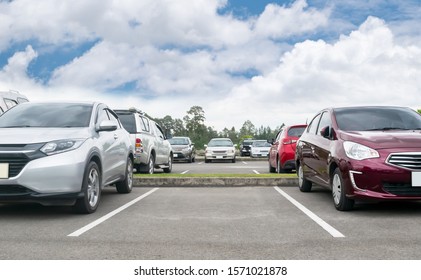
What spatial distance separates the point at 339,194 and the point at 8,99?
8755 millimetres

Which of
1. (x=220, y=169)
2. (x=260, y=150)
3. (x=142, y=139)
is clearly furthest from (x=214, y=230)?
(x=260, y=150)

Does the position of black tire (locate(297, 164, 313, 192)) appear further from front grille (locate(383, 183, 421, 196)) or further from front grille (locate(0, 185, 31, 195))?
front grille (locate(0, 185, 31, 195))

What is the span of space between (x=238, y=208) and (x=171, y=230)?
190 centimetres

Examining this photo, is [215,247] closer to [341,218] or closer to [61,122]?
[341,218]

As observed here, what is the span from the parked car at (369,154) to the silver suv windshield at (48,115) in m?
3.76

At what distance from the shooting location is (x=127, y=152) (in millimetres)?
9016

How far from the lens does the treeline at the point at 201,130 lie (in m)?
81.8

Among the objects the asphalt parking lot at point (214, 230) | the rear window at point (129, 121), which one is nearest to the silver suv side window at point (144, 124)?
the rear window at point (129, 121)

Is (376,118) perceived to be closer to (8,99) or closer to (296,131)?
(296,131)

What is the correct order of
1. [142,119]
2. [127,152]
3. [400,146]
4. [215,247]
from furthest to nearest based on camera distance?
1. [142,119]
2. [127,152]
3. [400,146]
4. [215,247]

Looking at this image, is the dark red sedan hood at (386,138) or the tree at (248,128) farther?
the tree at (248,128)

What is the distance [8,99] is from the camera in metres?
11.8

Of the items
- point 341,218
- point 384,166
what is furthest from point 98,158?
point 384,166

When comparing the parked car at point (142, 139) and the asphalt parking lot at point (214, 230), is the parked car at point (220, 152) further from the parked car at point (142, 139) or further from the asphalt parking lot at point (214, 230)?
the asphalt parking lot at point (214, 230)
